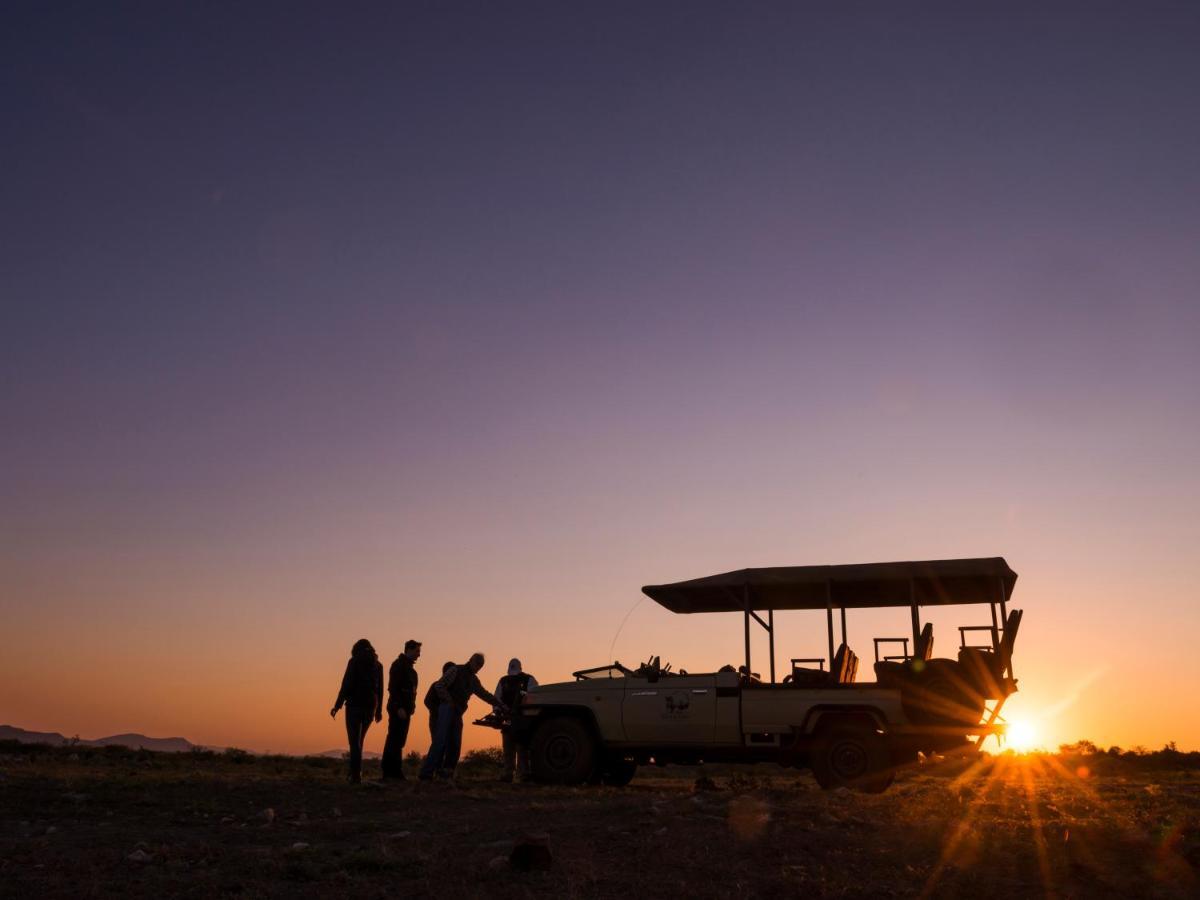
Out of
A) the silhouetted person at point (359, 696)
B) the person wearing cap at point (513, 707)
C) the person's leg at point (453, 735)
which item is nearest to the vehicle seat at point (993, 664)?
the person wearing cap at point (513, 707)

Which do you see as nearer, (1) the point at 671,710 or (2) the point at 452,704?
(1) the point at 671,710

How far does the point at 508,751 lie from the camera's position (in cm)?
1444

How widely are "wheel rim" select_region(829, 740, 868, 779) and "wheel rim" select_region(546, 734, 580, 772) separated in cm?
333

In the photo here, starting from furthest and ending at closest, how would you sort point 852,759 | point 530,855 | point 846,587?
point 846,587
point 852,759
point 530,855

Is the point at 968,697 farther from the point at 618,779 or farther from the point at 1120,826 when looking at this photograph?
the point at 618,779

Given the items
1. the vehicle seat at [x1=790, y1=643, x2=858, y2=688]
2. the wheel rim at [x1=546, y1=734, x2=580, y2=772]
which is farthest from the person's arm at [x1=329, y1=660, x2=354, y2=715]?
the vehicle seat at [x1=790, y1=643, x2=858, y2=688]

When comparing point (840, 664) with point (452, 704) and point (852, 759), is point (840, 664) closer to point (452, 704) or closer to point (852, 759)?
point (852, 759)

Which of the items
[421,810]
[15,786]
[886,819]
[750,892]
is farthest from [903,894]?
[15,786]

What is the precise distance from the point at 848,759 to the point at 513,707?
15.4 ft

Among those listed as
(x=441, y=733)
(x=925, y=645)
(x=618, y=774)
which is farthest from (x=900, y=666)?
(x=441, y=733)

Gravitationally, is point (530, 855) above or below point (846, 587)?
below

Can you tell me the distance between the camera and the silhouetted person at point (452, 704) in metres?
14.0

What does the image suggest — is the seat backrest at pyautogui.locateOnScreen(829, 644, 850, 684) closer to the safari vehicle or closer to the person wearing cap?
the safari vehicle

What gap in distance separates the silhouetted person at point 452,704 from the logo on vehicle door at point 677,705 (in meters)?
2.45
